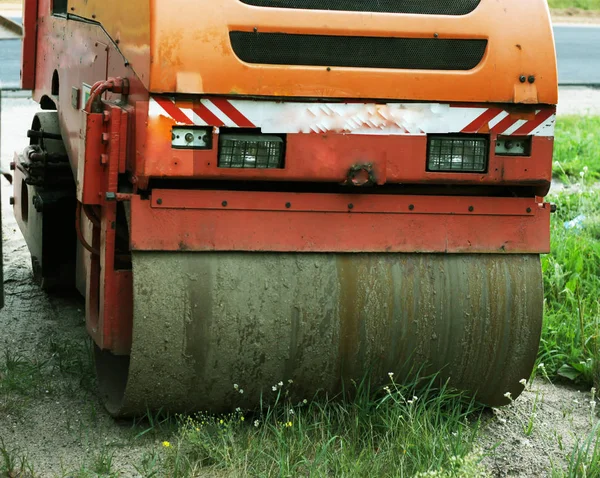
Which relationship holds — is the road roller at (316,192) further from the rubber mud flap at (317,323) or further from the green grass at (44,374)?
the green grass at (44,374)

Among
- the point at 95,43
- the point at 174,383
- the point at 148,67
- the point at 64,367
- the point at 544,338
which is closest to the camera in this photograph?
the point at 148,67

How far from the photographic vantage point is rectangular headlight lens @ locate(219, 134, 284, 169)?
3842mm

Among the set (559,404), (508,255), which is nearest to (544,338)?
(559,404)

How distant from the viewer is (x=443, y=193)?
419 centimetres

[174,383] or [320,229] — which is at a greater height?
[320,229]

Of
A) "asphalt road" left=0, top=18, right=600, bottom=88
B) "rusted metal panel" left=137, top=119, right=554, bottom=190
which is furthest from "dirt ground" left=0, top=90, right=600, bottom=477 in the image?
"asphalt road" left=0, top=18, right=600, bottom=88

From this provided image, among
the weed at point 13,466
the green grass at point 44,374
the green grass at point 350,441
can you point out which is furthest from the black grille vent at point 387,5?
the green grass at point 44,374

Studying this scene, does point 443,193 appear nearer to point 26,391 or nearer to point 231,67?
point 231,67

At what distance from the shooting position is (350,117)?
392 cm

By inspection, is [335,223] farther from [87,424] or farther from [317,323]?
[87,424]

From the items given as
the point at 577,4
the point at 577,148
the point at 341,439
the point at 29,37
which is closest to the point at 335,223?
the point at 341,439

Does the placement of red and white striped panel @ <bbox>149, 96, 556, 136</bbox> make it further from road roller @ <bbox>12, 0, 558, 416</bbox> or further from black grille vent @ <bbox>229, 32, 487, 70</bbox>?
black grille vent @ <bbox>229, 32, 487, 70</bbox>

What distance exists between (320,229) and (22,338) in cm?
209

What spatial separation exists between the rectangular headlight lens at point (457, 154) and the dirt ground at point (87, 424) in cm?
102
